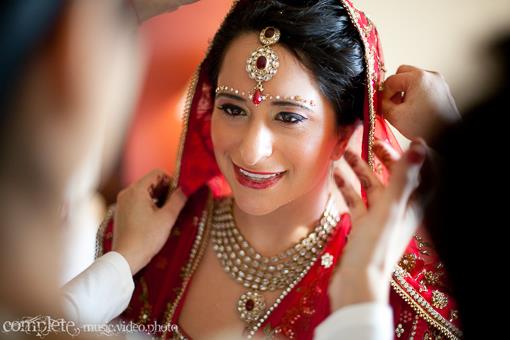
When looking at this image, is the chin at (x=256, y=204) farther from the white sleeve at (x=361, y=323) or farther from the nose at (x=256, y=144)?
the white sleeve at (x=361, y=323)

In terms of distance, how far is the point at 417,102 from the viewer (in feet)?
3.77

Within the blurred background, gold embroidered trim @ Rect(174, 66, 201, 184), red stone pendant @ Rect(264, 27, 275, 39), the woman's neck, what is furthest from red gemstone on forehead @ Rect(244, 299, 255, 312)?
red stone pendant @ Rect(264, 27, 275, 39)

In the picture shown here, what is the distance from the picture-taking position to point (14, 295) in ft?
1.82

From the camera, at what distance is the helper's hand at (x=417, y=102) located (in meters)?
1.10

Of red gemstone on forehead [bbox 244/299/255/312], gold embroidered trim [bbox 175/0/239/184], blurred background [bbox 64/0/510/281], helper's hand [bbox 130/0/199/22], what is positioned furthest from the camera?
blurred background [bbox 64/0/510/281]

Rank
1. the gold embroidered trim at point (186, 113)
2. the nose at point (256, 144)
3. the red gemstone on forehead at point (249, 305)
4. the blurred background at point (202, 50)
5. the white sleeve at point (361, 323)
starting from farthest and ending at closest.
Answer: the blurred background at point (202, 50) < the gold embroidered trim at point (186, 113) < the red gemstone on forehead at point (249, 305) < the nose at point (256, 144) < the white sleeve at point (361, 323)

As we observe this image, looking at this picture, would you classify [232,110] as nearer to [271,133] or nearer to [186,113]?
[271,133]

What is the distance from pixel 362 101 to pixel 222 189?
459mm

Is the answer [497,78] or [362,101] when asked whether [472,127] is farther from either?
[362,101]

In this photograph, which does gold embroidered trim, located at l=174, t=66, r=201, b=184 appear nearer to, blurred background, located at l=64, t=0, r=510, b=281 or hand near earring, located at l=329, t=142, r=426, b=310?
blurred background, located at l=64, t=0, r=510, b=281

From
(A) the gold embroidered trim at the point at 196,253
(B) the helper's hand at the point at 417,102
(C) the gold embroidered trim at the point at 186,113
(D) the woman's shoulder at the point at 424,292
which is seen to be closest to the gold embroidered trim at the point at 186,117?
(C) the gold embroidered trim at the point at 186,113

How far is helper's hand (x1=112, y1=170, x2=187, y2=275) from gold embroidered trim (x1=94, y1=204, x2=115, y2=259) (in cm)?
7

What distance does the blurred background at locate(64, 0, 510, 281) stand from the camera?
1.52m

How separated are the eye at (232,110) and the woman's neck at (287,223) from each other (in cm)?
25
